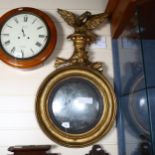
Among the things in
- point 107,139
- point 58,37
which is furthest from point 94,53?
point 107,139

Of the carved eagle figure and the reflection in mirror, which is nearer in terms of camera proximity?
the reflection in mirror

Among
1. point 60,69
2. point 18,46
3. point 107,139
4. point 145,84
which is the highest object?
point 18,46

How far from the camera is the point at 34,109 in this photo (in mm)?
1616

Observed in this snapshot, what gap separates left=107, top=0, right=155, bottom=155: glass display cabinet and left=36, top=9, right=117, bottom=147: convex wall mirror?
97 mm

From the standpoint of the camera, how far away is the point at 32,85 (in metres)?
1.66

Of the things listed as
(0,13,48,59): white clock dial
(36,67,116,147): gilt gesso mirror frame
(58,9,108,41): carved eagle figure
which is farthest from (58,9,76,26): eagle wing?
(36,67,116,147): gilt gesso mirror frame

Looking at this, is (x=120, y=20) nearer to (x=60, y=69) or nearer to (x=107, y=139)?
(x=60, y=69)

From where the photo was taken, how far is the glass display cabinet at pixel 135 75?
127 cm

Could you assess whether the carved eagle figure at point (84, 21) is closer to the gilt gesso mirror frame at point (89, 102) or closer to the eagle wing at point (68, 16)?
the eagle wing at point (68, 16)

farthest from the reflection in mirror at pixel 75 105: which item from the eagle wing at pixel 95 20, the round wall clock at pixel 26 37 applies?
the eagle wing at pixel 95 20

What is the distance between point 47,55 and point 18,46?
0.60 ft

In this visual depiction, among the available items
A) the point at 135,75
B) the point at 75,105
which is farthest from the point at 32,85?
the point at 135,75

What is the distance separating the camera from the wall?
159 cm

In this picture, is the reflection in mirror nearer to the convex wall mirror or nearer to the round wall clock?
the convex wall mirror
